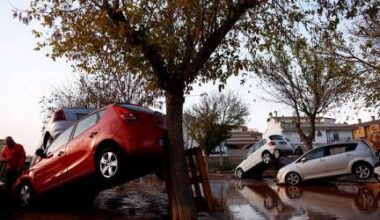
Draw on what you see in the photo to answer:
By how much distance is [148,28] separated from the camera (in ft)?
32.1

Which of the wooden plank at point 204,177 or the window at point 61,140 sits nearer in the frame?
the wooden plank at point 204,177

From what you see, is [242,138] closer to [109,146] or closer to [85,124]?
[85,124]

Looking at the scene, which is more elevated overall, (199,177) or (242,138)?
(242,138)

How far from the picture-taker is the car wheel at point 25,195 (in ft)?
38.8

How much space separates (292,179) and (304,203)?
21.1 feet

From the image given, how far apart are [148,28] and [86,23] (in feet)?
3.98

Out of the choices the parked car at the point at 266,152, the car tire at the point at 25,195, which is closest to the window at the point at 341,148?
the parked car at the point at 266,152

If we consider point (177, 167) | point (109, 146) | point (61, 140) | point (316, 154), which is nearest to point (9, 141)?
point (61, 140)

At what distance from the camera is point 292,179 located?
19031 millimetres

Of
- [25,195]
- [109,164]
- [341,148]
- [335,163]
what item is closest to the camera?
[109,164]

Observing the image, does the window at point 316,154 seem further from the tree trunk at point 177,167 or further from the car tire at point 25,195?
the car tire at point 25,195

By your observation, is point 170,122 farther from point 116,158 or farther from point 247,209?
point 247,209

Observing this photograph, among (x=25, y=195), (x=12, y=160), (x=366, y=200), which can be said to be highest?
(x=12, y=160)

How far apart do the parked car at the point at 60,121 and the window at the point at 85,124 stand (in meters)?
2.80
